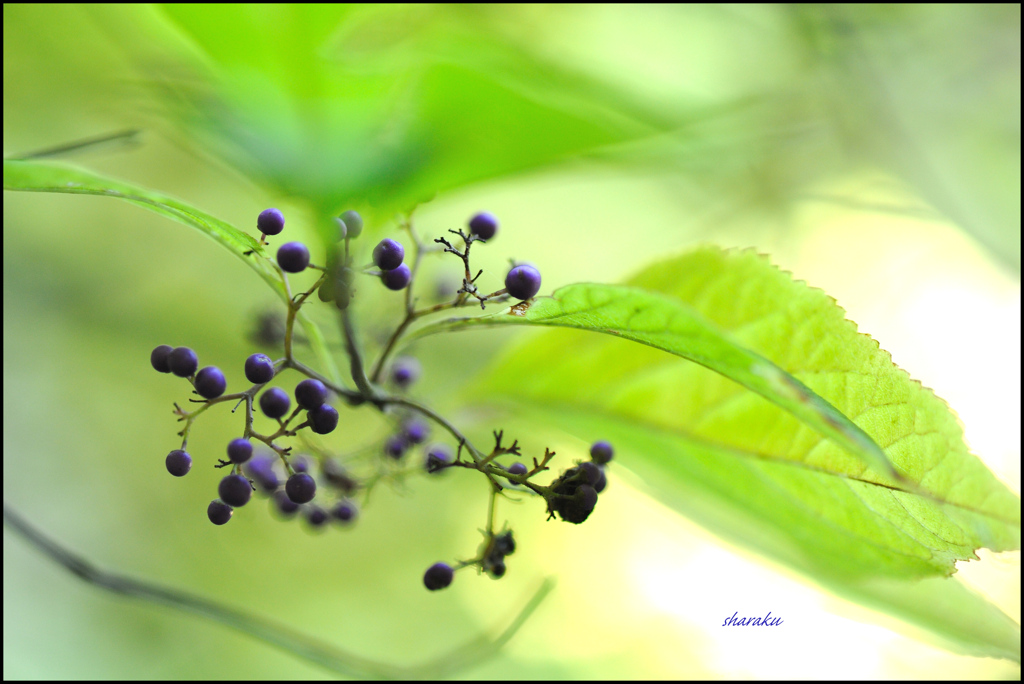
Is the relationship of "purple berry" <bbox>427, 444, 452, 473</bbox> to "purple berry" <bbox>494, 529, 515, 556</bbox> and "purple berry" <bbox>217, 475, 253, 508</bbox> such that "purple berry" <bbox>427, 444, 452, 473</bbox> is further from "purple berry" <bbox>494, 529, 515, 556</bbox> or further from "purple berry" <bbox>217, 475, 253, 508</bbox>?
"purple berry" <bbox>217, 475, 253, 508</bbox>

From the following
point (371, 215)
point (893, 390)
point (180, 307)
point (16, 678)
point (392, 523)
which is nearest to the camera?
point (893, 390)

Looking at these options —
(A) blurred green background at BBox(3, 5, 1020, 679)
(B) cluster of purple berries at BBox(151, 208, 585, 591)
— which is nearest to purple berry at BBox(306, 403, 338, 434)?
(B) cluster of purple berries at BBox(151, 208, 585, 591)

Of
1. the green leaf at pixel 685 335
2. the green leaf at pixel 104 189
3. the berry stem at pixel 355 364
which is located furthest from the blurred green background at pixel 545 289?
the green leaf at pixel 685 335

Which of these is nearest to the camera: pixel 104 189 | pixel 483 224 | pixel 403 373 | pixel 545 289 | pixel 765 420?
pixel 104 189

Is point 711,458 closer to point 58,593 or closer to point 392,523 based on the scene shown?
point 392,523

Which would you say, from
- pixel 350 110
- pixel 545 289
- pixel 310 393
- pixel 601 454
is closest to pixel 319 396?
pixel 310 393

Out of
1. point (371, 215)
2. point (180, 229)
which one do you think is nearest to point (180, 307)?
point (180, 229)

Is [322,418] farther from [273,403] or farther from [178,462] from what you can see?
[178,462]

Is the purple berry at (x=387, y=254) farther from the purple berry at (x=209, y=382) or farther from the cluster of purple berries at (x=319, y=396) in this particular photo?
the purple berry at (x=209, y=382)
